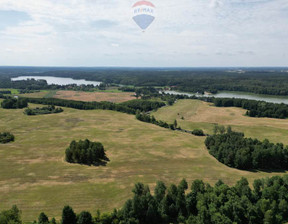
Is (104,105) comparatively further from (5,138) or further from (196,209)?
(196,209)

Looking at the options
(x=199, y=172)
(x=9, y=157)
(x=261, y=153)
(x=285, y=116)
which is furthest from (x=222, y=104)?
(x=9, y=157)

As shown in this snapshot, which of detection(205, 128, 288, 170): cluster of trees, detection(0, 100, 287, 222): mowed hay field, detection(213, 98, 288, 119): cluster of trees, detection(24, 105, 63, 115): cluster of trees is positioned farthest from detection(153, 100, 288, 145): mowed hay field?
detection(24, 105, 63, 115): cluster of trees

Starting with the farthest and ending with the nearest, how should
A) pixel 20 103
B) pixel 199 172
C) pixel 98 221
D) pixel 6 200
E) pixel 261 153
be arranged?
1. pixel 20 103
2. pixel 261 153
3. pixel 199 172
4. pixel 6 200
5. pixel 98 221

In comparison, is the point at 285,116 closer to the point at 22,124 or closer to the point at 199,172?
the point at 199,172

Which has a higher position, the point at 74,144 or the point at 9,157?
the point at 74,144

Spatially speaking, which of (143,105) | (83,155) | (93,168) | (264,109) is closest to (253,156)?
(93,168)

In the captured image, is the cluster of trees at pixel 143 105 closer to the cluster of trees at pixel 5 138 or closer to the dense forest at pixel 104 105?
the dense forest at pixel 104 105
